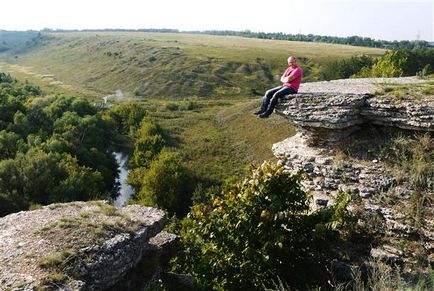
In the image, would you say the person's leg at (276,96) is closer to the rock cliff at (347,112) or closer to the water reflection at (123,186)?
the rock cliff at (347,112)

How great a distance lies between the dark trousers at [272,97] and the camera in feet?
60.0

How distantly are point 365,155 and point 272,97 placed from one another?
4529mm

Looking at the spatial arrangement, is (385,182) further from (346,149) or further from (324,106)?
(324,106)

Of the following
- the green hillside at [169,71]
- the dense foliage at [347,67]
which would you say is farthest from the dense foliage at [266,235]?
the green hillside at [169,71]

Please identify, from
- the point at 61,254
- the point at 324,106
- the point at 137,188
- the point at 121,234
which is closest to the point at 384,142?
the point at 324,106

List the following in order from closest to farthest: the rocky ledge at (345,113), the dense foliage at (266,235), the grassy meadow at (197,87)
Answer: the dense foliage at (266,235) < the rocky ledge at (345,113) < the grassy meadow at (197,87)

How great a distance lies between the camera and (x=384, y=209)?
14.8 meters

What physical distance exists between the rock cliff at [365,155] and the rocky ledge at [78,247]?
21.7 feet

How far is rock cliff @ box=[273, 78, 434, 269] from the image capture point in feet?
46.7

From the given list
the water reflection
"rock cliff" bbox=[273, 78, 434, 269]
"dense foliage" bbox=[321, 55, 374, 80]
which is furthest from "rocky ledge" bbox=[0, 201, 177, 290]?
"dense foliage" bbox=[321, 55, 374, 80]

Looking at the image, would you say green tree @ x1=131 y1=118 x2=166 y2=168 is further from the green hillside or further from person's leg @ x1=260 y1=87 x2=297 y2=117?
the green hillside

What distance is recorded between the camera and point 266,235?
13508mm

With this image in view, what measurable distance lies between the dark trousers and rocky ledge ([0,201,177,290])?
635 centimetres

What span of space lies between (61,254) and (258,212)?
607cm
